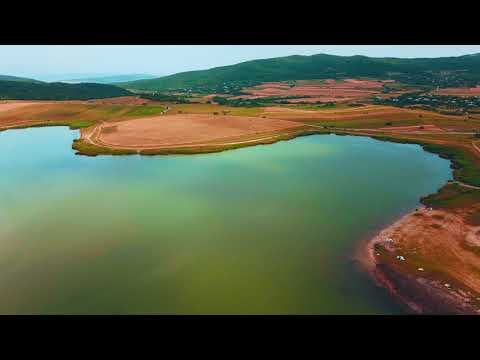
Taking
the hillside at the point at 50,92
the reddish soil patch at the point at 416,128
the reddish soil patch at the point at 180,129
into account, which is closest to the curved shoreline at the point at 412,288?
the reddish soil patch at the point at 180,129

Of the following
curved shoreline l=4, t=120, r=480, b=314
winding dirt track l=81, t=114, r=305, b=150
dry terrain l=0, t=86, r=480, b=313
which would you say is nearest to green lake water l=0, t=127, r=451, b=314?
curved shoreline l=4, t=120, r=480, b=314

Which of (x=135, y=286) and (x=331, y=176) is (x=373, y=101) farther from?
(x=135, y=286)

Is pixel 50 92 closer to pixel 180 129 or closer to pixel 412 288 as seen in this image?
pixel 180 129

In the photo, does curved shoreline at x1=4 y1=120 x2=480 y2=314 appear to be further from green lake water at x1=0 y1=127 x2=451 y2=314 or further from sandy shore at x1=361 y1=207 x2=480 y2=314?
green lake water at x1=0 y1=127 x2=451 y2=314

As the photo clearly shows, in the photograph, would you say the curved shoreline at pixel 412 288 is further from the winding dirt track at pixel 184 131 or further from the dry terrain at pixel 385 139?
the winding dirt track at pixel 184 131

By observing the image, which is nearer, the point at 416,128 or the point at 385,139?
the point at 385,139

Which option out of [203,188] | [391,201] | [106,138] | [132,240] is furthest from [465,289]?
[106,138]

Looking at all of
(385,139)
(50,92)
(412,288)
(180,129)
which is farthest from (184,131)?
(50,92)
